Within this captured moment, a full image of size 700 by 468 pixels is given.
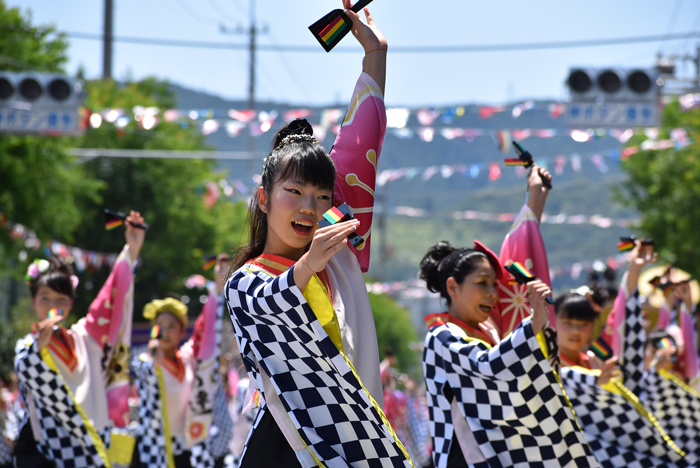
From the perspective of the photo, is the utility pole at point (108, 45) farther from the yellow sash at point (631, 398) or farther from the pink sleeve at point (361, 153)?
the pink sleeve at point (361, 153)

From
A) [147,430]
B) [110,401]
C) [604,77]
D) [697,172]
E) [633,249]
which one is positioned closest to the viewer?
[633,249]

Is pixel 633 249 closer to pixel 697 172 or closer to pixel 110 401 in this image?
pixel 110 401

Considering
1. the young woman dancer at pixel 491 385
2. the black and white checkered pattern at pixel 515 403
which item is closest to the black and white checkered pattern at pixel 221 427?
the young woman dancer at pixel 491 385

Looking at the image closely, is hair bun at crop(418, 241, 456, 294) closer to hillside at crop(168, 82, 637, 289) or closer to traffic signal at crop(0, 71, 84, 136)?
traffic signal at crop(0, 71, 84, 136)

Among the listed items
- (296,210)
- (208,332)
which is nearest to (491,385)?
(296,210)

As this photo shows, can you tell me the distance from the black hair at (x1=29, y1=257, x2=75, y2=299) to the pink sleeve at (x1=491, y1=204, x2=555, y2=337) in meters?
2.79

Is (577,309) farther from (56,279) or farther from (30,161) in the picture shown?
(30,161)

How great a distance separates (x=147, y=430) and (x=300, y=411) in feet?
14.4

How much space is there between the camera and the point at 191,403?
20.7 ft

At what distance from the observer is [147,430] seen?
6.24m

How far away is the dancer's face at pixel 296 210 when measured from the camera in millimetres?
2385

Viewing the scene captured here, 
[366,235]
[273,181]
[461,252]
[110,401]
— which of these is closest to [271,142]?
[273,181]

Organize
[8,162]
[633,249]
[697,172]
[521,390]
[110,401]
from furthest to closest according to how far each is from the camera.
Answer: [697,172] → [8,162] → [110,401] → [633,249] → [521,390]

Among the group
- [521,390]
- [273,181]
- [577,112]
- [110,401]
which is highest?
[577,112]
